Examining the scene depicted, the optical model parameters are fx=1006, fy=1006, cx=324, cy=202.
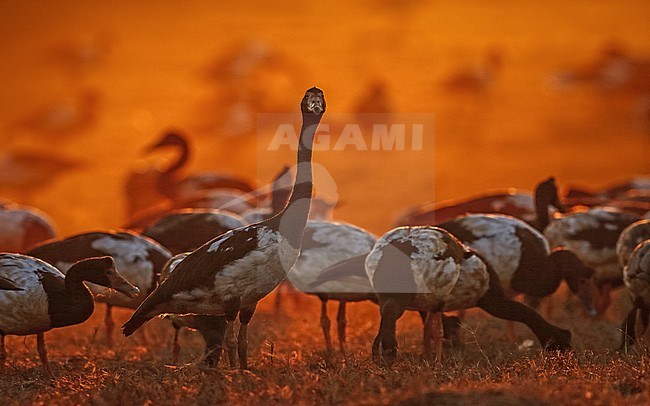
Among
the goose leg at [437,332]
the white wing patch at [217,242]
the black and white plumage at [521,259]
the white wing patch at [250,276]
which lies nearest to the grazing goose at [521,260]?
the black and white plumage at [521,259]

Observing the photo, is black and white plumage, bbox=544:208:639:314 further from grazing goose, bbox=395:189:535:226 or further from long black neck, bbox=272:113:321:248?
long black neck, bbox=272:113:321:248

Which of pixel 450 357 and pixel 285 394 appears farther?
pixel 450 357

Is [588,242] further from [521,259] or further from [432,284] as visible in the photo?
[432,284]

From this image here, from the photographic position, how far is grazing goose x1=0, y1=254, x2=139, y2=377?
9.04 m

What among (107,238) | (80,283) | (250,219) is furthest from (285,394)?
(250,219)

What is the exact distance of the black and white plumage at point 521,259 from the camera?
1150cm

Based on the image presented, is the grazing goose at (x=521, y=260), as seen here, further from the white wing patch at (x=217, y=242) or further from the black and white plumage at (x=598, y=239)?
the white wing patch at (x=217, y=242)

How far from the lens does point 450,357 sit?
9.76 meters

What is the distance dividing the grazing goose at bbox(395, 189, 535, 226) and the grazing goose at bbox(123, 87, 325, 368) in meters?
7.99

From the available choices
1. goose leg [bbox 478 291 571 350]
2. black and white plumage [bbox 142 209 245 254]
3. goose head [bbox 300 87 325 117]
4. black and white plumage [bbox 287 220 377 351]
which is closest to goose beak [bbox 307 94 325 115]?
goose head [bbox 300 87 325 117]

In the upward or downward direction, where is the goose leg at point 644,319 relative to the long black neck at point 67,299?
downward

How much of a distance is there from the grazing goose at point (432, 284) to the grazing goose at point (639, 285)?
1.02 m

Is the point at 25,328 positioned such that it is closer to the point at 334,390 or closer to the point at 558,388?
the point at 334,390

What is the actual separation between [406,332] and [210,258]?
398cm
